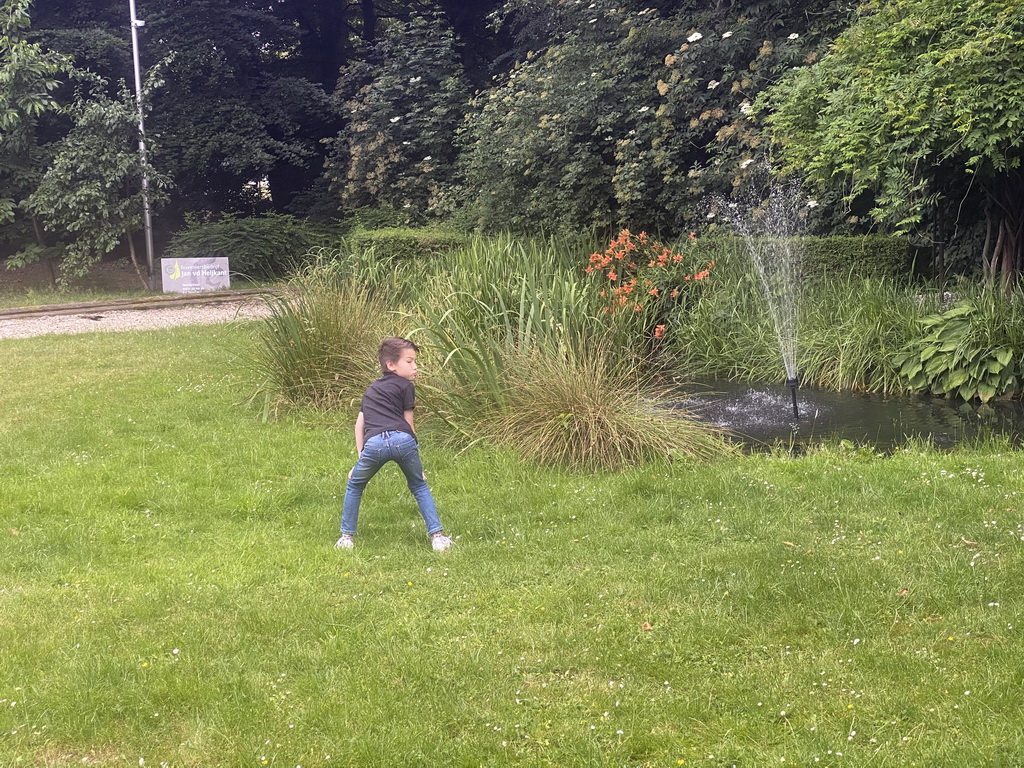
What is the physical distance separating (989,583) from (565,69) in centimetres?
1430

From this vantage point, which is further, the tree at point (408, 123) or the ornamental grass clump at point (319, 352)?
the tree at point (408, 123)

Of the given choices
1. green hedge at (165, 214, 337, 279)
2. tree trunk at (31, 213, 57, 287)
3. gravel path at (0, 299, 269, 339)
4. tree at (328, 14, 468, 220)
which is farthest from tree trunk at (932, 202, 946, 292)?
tree trunk at (31, 213, 57, 287)

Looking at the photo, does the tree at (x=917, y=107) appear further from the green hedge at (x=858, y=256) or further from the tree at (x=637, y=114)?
the tree at (x=637, y=114)

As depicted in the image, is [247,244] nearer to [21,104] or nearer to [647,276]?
[21,104]

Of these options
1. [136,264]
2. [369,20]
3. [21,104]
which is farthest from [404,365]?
[369,20]

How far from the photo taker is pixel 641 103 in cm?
1544

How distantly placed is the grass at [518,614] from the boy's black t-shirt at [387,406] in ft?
2.06

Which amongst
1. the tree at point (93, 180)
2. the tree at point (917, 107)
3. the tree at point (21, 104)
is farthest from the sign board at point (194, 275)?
the tree at point (917, 107)

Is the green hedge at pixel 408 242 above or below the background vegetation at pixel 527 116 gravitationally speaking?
below

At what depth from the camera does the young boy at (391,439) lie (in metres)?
4.78

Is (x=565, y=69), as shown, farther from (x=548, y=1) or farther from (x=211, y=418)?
(x=211, y=418)

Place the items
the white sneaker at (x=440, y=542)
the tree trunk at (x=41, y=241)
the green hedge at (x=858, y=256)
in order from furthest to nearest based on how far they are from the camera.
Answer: the tree trunk at (x=41, y=241), the green hedge at (x=858, y=256), the white sneaker at (x=440, y=542)

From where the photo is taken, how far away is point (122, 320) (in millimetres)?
14961

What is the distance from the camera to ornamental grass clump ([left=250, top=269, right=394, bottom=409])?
8.10 meters
